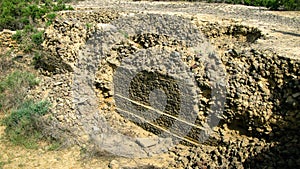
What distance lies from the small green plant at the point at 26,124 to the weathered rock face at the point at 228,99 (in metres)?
0.43

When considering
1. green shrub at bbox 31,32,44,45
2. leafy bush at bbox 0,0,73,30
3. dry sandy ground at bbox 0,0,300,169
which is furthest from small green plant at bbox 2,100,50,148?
leafy bush at bbox 0,0,73,30

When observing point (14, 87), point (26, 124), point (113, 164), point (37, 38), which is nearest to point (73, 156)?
point (113, 164)

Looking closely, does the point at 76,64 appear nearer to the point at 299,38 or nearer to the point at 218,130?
the point at 218,130

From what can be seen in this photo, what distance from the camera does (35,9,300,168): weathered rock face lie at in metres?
5.44

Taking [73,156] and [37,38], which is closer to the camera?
[73,156]

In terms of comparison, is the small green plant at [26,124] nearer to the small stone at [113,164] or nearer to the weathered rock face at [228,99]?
the weathered rock face at [228,99]

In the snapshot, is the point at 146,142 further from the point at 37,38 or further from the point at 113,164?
the point at 37,38

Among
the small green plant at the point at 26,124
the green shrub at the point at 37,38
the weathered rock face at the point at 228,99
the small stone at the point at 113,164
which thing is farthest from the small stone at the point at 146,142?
the green shrub at the point at 37,38

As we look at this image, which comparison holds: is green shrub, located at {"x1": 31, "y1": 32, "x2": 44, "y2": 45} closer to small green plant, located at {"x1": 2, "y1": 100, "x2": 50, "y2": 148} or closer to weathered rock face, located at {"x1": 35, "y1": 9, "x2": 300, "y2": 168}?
weathered rock face, located at {"x1": 35, "y1": 9, "x2": 300, "y2": 168}

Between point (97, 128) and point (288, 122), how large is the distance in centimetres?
374

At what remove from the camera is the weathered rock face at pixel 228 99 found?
5.44m

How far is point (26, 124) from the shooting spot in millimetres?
6852

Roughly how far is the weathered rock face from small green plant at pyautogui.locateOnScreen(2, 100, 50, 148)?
43 centimetres

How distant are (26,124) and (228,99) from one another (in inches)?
160
